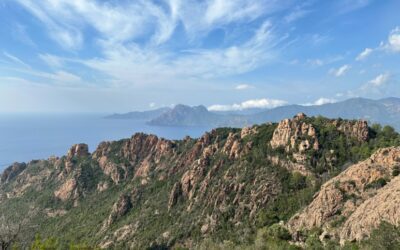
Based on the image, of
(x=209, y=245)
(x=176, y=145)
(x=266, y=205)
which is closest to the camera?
(x=209, y=245)

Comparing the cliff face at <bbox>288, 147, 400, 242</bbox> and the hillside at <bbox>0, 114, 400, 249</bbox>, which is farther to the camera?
the hillside at <bbox>0, 114, 400, 249</bbox>

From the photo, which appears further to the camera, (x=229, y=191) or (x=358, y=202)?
(x=229, y=191)

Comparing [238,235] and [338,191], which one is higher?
[338,191]

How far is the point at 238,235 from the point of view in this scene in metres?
77.9

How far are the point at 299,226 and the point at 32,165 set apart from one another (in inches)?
6298

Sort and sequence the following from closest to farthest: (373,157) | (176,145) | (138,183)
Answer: (373,157) → (138,183) → (176,145)

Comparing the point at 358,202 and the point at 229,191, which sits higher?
the point at 358,202

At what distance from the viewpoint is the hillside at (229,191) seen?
69500 mm

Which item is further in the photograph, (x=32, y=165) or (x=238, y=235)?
(x=32, y=165)

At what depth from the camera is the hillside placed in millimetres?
69500

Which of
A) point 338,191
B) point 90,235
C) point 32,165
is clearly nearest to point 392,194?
point 338,191

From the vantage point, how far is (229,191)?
9612 centimetres

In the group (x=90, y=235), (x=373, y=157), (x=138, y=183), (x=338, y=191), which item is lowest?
(x=90, y=235)

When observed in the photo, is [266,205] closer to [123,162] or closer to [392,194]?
[392,194]
